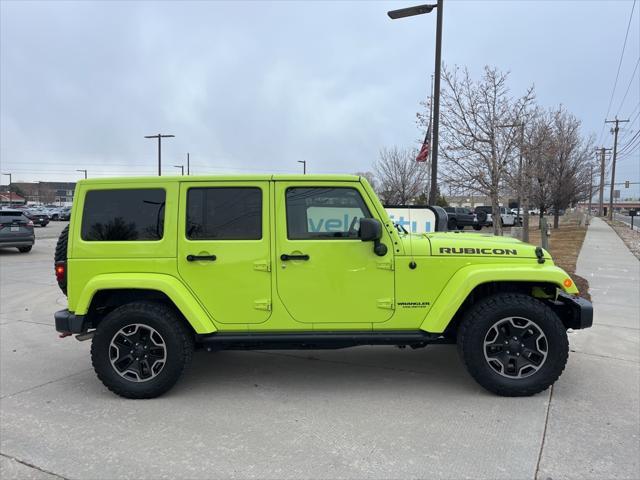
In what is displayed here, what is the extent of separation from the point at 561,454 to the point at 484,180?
7881 millimetres

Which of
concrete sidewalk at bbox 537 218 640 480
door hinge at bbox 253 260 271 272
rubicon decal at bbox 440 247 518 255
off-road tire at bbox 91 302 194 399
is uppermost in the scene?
rubicon decal at bbox 440 247 518 255

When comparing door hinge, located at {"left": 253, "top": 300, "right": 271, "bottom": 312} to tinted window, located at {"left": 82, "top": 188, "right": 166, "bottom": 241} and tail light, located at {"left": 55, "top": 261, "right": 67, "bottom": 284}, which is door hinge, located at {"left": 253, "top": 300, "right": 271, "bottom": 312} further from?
tail light, located at {"left": 55, "top": 261, "right": 67, "bottom": 284}

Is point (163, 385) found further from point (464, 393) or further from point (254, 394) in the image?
point (464, 393)

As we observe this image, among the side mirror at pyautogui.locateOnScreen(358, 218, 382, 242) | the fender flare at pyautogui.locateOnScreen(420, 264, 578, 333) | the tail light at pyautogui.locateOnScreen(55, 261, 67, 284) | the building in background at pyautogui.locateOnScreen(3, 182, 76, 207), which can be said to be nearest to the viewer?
the side mirror at pyautogui.locateOnScreen(358, 218, 382, 242)

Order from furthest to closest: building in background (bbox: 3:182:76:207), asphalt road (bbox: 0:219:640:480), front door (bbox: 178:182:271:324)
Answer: building in background (bbox: 3:182:76:207) < front door (bbox: 178:182:271:324) < asphalt road (bbox: 0:219:640:480)

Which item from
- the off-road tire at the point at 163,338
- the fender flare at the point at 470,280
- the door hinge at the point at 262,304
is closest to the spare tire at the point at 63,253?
the off-road tire at the point at 163,338

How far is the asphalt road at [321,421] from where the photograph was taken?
9.85 ft

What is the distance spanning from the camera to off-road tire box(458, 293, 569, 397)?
391cm

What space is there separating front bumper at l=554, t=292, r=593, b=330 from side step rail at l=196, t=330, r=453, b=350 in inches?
46.3

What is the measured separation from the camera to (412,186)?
3256cm

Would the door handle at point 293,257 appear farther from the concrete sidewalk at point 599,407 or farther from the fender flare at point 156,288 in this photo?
the concrete sidewalk at point 599,407

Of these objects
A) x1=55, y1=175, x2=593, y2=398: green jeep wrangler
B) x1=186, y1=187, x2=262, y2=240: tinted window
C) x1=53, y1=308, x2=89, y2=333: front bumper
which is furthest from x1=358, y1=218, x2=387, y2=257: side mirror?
x1=53, y1=308, x2=89, y2=333: front bumper

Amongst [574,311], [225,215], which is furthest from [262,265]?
[574,311]

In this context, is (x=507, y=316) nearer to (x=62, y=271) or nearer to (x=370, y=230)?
(x=370, y=230)
